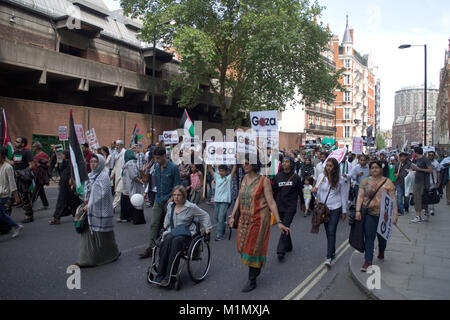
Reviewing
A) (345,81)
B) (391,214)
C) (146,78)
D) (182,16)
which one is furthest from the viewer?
(345,81)

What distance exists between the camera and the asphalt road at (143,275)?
4426 millimetres

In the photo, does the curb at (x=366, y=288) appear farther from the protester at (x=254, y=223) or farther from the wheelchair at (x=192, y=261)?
the wheelchair at (x=192, y=261)

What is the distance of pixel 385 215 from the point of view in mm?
5180

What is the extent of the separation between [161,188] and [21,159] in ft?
16.4

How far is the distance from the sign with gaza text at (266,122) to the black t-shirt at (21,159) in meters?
5.80

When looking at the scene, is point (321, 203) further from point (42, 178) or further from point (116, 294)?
point (42, 178)

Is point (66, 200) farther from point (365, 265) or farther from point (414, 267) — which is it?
point (414, 267)

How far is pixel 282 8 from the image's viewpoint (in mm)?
23203

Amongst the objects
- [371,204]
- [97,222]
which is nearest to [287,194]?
[371,204]

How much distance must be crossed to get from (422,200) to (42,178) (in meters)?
10.0

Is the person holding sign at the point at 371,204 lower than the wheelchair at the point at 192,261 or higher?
higher

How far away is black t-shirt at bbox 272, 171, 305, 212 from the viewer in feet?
20.8

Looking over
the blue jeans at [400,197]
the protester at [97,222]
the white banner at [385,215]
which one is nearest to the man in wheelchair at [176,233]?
the protester at [97,222]

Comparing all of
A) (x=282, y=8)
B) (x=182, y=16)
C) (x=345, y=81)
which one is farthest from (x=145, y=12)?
(x=345, y=81)
